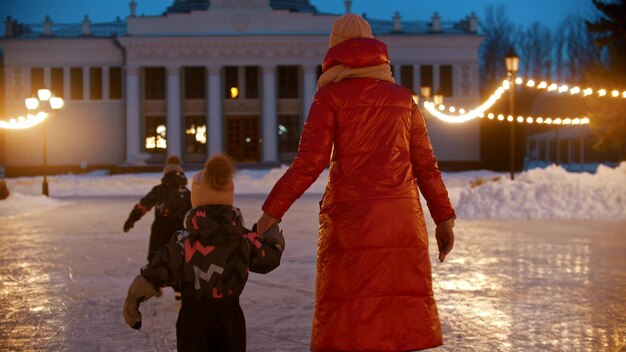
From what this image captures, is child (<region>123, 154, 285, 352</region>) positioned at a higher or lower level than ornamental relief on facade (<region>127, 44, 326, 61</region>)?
lower

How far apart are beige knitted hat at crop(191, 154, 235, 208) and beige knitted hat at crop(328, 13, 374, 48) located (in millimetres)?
855

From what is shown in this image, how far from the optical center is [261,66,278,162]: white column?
161ft

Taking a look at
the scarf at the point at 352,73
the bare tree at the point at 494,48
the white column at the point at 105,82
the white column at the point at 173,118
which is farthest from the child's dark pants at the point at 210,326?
the bare tree at the point at 494,48

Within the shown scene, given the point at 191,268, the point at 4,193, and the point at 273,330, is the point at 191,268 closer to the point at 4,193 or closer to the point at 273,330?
the point at 273,330

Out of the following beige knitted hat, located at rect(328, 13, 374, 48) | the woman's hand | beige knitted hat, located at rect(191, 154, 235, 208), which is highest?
beige knitted hat, located at rect(328, 13, 374, 48)

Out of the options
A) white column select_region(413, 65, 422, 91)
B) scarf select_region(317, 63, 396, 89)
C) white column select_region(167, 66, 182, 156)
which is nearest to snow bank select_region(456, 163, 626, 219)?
scarf select_region(317, 63, 396, 89)

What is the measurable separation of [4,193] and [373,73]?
71.8ft

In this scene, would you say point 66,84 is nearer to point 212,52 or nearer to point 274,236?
point 212,52

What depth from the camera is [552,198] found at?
19.0m

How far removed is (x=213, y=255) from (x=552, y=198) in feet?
52.7

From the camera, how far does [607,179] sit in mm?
19938

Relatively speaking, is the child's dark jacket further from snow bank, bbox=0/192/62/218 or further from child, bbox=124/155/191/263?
snow bank, bbox=0/192/62/218

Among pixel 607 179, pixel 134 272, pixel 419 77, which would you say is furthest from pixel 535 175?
pixel 419 77

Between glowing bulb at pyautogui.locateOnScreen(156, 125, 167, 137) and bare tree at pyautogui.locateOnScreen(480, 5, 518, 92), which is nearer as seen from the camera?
glowing bulb at pyautogui.locateOnScreen(156, 125, 167, 137)
